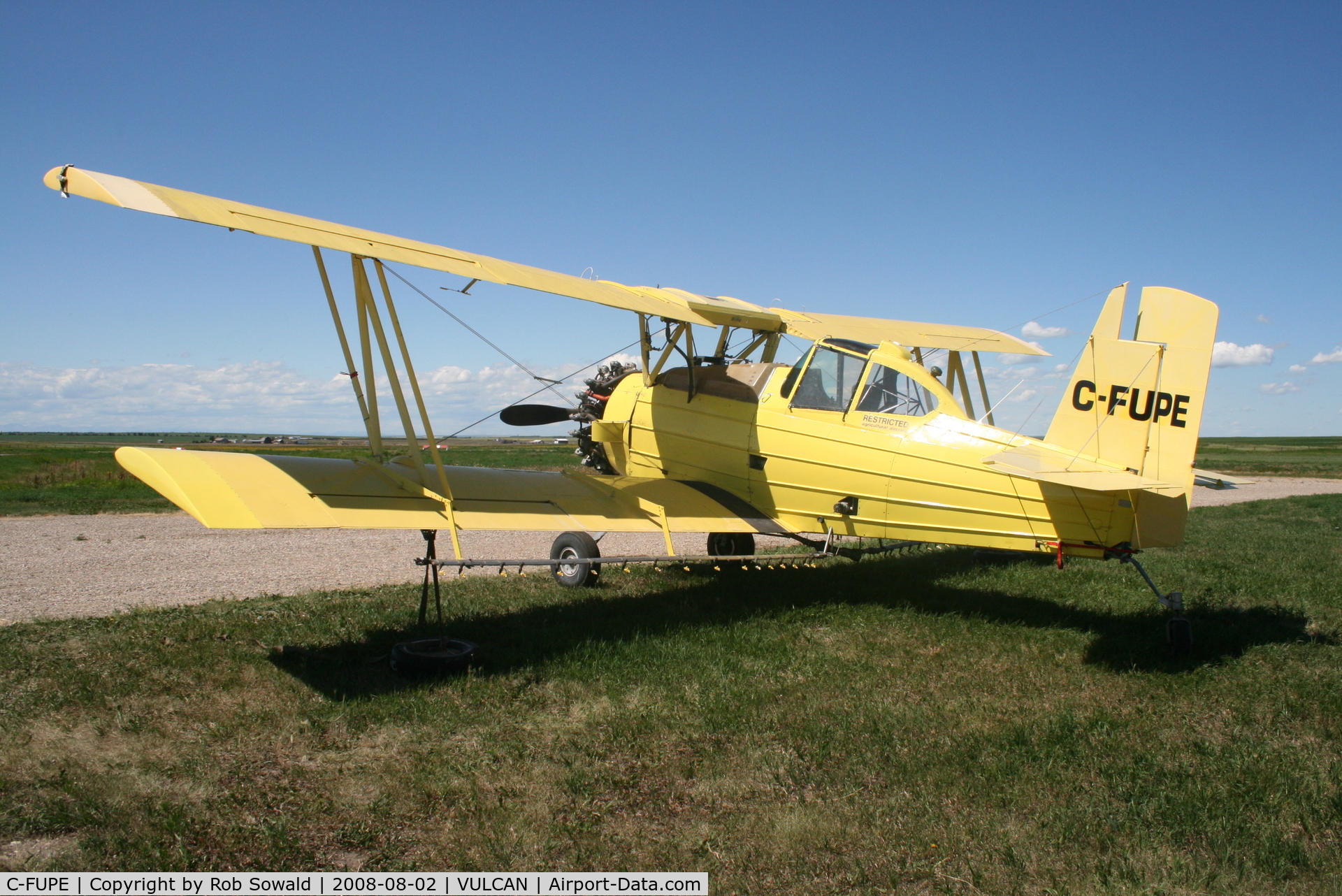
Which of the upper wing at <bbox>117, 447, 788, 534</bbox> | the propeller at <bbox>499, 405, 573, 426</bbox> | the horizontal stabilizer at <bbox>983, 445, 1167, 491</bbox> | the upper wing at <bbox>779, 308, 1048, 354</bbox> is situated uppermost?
the upper wing at <bbox>779, 308, 1048, 354</bbox>

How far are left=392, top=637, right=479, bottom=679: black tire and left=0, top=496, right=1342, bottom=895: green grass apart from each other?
14 centimetres

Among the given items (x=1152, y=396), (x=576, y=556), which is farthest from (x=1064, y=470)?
(x=576, y=556)

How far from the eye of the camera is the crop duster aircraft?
5.77 meters

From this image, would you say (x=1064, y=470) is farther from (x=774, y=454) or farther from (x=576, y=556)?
(x=576, y=556)

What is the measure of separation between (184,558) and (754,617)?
8.51m

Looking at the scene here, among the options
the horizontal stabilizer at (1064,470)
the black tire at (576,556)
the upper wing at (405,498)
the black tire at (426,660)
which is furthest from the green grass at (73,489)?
the horizontal stabilizer at (1064,470)

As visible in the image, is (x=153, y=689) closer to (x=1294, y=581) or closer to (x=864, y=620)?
(x=864, y=620)

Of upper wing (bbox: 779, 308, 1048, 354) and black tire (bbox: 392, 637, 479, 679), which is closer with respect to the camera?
black tire (bbox: 392, 637, 479, 679)

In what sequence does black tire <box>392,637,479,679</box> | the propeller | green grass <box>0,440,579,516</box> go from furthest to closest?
green grass <box>0,440,579,516</box> → the propeller → black tire <box>392,637,479,679</box>
